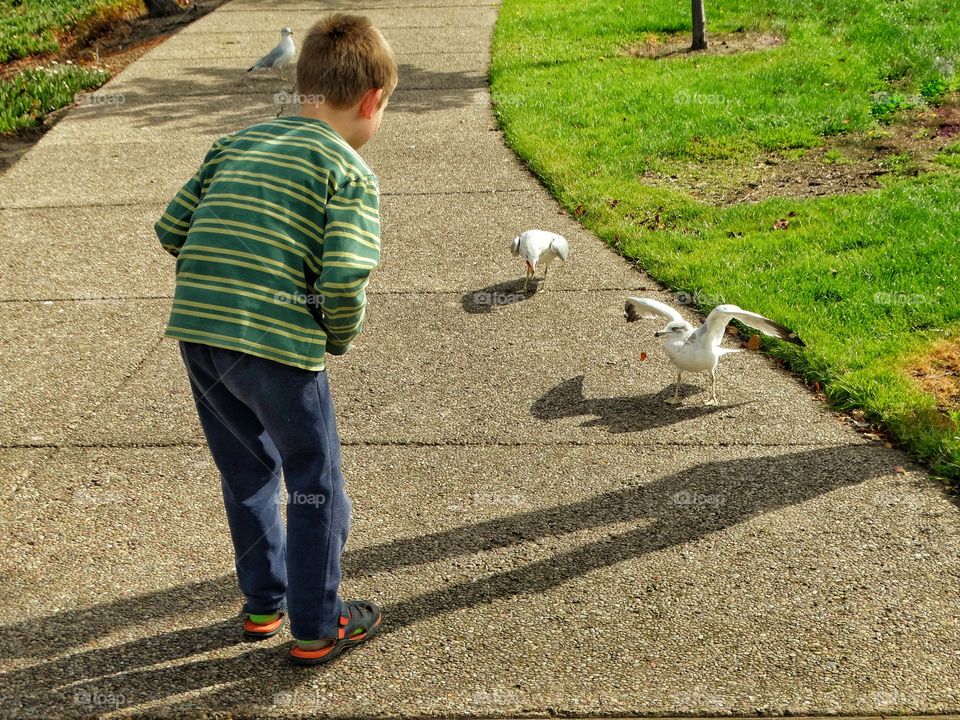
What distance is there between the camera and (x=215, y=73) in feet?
36.3

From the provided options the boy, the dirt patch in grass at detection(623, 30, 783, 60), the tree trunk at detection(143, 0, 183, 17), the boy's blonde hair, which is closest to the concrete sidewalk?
the boy

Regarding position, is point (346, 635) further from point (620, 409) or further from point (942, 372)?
point (942, 372)

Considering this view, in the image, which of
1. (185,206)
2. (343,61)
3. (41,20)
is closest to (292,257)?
(185,206)

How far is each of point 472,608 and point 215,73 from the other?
8.92 meters

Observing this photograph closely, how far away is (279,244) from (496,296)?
355 centimetres

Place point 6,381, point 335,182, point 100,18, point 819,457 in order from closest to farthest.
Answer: point 335,182
point 819,457
point 6,381
point 100,18

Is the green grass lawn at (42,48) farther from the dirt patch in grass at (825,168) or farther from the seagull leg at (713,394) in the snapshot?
the seagull leg at (713,394)

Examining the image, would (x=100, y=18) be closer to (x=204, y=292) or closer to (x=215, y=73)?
(x=215, y=73)

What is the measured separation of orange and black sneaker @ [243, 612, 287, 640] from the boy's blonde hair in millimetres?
1743

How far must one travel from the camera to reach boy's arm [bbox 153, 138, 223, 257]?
297cm

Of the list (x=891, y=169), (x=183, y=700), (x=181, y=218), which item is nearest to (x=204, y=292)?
(x=181, y=218)

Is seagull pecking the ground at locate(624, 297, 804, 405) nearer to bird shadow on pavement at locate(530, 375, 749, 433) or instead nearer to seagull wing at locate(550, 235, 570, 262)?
bird shadow on pavement at locate(530, 375, 749, 433)

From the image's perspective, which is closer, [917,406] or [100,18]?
[917,406]

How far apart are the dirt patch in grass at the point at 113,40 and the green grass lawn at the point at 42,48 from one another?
0.29 feet
